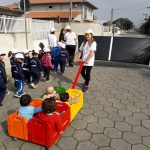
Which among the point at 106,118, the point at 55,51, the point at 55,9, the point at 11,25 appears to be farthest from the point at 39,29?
the point at 55,9

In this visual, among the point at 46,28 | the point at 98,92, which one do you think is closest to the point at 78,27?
the point at 46,28

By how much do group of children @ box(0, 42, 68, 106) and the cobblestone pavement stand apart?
1.11 feet

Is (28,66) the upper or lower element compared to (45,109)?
upper

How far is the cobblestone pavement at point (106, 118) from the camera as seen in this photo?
11.3ft

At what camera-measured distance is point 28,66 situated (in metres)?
6.33

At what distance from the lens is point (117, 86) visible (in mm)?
6648

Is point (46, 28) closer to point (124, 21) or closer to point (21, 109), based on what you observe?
point (21, 109)

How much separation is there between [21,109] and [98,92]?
2.96 m

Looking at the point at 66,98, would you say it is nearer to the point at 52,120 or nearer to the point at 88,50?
Result: the point at 52,120

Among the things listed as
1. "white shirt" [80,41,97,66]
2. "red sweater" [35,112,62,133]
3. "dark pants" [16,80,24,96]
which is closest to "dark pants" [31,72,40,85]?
"dark pants" [16,80,24,96]

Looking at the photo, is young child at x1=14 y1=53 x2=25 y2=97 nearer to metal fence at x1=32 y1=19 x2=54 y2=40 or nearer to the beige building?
metal fence at x1=32 y1=19 x2=54 y2=40

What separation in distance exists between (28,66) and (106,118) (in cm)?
310

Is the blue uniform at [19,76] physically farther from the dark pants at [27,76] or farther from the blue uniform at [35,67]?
the dark pants at [27,76]

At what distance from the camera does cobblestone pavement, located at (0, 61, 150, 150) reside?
3.45m
